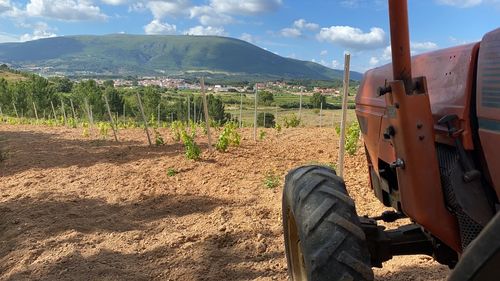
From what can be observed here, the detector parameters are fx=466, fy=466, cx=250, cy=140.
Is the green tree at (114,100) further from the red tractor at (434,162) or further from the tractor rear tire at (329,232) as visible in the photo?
the red tractor at (434,162)

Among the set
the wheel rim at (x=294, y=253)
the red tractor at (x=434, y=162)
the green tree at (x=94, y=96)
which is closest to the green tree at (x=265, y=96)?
the green tree at (x=94, y=96)

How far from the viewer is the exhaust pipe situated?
176 centimetres

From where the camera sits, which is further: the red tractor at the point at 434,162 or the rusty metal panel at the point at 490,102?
the red tractor at the point at 434,162

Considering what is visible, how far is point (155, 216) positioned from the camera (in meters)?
5.74

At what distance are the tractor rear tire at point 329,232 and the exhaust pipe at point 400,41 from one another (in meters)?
0.57

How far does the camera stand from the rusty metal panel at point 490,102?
1.61 metres

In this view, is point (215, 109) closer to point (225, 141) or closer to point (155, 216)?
point (225, 141)

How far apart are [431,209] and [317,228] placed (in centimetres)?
47

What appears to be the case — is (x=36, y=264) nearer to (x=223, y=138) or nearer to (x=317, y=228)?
(x=317, y=228)

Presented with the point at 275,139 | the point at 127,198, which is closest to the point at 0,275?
the point at 127,198

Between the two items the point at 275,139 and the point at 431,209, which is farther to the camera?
the point at 275,139

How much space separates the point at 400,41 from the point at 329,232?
0.81 m

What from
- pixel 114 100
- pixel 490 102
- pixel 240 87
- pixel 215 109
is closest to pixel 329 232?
pixel 490 102

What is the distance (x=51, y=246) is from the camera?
4703 millimetres
